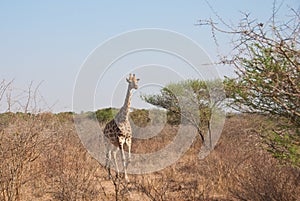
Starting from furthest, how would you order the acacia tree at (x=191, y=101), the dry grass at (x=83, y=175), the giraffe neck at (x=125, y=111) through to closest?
the acacia tree at (x=191, y=101) < the giraffe neck at (x=125, y=111) < the dry grass at (x=83, y=175)

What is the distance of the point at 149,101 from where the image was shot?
15.9 metres

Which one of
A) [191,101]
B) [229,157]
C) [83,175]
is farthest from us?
[191,101]

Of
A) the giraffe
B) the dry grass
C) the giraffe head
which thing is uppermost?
the giraffe head

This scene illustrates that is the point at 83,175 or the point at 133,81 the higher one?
the point at 133,81

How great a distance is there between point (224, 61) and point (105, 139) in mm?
6611

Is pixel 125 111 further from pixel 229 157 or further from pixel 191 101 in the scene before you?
pixel 191 101

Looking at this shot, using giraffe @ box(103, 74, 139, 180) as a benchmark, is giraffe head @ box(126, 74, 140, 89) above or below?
above

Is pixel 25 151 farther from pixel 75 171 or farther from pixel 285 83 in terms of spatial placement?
pixel 285 83

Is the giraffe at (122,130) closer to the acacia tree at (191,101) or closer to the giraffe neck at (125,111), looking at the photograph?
the giraffe neck at (125,111)

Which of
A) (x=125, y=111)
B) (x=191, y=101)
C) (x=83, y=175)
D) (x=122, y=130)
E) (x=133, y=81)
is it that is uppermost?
(x=191, y=101)

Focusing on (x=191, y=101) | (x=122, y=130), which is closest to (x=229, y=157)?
(x=122, y=130)

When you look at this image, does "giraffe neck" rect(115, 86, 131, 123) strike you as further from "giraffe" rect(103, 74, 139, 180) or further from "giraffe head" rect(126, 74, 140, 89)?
"giraffe head" rect(126, 74, 140, 89)

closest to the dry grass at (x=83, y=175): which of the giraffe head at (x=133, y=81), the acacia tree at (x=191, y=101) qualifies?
the giraffe head at (x=133, y=81)

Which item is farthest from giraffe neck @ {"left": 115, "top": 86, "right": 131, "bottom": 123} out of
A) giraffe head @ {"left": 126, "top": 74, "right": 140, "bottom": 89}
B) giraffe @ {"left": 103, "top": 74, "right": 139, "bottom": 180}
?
giraffe head @ {"left": 126, "top": 74, "right": 140, "bottom": 89}
